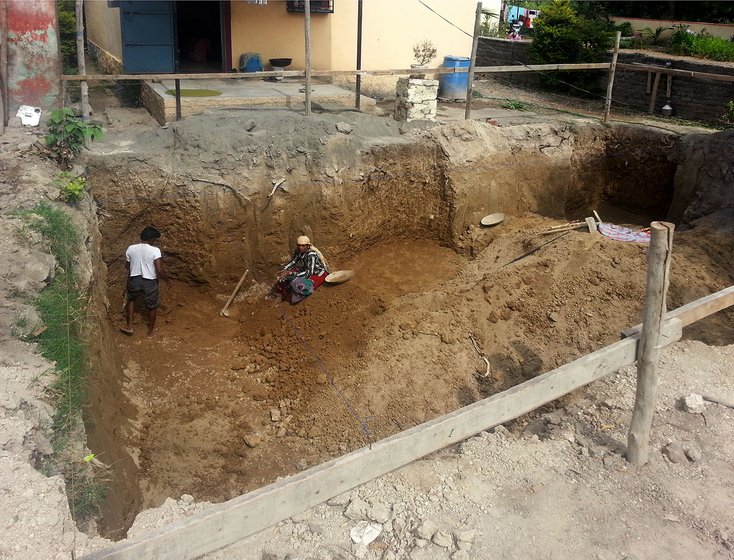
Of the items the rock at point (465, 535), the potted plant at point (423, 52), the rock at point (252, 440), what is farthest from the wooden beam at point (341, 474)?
the potted plant at point (423, 52)

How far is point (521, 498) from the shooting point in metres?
4.22

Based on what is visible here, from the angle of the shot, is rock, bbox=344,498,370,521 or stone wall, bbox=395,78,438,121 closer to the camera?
rock, bbox=344,498,370,521

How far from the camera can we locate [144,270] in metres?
Result: 7.81

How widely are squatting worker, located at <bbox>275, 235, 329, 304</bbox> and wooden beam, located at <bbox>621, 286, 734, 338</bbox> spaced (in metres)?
4.77

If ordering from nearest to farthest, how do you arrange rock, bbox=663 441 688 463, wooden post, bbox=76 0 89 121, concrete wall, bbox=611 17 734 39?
rock, bbox=663 441 688 463
wooden post, bbox=76 0 89 121
concrete wall, bbox=611 17 734 39

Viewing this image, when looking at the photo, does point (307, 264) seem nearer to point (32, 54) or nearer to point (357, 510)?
point (32, 54)

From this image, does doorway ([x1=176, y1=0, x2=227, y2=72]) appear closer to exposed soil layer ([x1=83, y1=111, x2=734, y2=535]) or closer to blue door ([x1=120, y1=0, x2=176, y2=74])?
blue door ([x1=120, y1=0, x2=176, y2=74])

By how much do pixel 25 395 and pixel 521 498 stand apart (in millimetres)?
3554

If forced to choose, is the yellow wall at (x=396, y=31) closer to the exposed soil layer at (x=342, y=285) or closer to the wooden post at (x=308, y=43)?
the wooden post at (x=308, y=43)

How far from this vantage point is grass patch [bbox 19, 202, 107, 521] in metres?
4.24

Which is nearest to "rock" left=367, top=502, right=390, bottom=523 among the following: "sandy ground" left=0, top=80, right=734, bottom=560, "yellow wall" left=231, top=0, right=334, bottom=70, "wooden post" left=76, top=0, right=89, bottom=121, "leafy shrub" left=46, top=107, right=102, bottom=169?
"sandy ground" left=0, top=80, right=734, bottom=560

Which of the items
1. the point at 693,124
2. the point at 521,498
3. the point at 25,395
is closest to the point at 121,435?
the point at 25,395

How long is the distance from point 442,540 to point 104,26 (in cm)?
1481

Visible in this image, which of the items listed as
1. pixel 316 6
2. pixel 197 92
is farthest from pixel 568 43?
pixel 197 92
